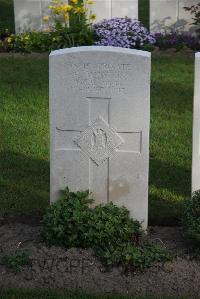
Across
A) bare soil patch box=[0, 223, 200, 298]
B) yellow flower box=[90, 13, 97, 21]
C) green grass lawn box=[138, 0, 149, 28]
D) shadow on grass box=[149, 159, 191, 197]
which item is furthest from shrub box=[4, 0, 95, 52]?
bare soil patch box=[0, 223, 200, 298]

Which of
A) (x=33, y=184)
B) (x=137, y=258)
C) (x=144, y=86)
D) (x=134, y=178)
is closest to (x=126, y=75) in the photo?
(x=144, y=86)

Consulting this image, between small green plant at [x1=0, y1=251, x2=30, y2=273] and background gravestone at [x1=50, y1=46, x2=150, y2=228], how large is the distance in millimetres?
582

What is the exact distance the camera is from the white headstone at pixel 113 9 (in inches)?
455

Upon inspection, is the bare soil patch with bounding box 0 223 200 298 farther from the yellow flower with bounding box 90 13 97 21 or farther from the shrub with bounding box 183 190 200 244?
the yellow flower with bounding box 90 13 97 21

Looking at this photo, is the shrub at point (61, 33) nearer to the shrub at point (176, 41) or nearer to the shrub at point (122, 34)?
the shrub at point (122, 34)

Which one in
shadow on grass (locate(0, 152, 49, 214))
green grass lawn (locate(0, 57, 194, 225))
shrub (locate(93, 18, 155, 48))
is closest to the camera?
shadow on grass (locate(0, 152, 49, 214))

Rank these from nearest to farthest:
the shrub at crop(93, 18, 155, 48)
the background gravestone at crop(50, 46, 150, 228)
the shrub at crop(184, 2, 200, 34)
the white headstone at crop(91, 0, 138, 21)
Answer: the background gravestone at crop(50, 46, 150, 228)
the shrub at crop(93, 18, 155, 48)
the shrub at crop(184, 2, 200, 34)
the white headstone at crop(91, 0, 138, 21)

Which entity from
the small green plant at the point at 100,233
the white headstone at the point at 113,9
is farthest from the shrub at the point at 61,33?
the small green plant at the point at 100,233

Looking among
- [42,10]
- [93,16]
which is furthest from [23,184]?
[42,10]

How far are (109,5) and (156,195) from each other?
5880 mm

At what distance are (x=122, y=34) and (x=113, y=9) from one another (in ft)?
2.23

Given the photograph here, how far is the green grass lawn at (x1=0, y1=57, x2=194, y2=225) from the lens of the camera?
6.36m

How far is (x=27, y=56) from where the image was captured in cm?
1109

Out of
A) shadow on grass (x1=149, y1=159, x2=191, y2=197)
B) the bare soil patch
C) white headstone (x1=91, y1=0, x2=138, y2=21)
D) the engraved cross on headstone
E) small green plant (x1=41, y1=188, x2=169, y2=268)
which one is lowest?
the bare soil patch
